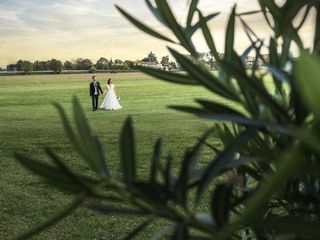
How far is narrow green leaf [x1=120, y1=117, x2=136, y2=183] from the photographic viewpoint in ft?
1.48

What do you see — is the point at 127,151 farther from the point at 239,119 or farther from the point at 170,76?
the point at 170,76

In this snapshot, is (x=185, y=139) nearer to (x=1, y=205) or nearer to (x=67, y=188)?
(x=1, y=205)

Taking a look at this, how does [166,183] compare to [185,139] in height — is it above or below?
above

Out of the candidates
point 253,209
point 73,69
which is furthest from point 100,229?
point 73,69

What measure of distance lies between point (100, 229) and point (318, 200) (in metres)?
4.37

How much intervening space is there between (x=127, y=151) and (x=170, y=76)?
28 cm

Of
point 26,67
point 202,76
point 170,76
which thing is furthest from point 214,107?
point 26,67

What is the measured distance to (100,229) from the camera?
4777 mm

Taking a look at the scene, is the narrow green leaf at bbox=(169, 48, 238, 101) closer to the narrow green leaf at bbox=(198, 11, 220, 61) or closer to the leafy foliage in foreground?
the leafy foliage in foreground

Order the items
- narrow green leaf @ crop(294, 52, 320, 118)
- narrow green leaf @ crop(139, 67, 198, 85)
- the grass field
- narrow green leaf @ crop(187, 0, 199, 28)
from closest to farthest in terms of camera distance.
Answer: narrow green leaf @ crop(294, 52, 320, 118) → narrow green leaf @ crop(139, 67, 198, 85) → narrow green leaf @ crop(187, 0, 199, 28) → the grass field

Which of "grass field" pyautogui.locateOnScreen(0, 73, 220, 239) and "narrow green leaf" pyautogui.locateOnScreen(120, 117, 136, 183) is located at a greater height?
"narrow green leaf" pyautogui.locateOnScreen(120, 117, 136, 183)

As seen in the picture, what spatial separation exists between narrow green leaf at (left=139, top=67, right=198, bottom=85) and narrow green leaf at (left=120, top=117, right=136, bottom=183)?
0.23m

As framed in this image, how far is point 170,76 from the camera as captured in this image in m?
0.72

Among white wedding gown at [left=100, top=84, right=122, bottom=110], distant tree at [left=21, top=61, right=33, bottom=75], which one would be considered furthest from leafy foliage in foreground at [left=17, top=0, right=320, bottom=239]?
distant tree at [left=21, top=61, right=33, bottom=75]
